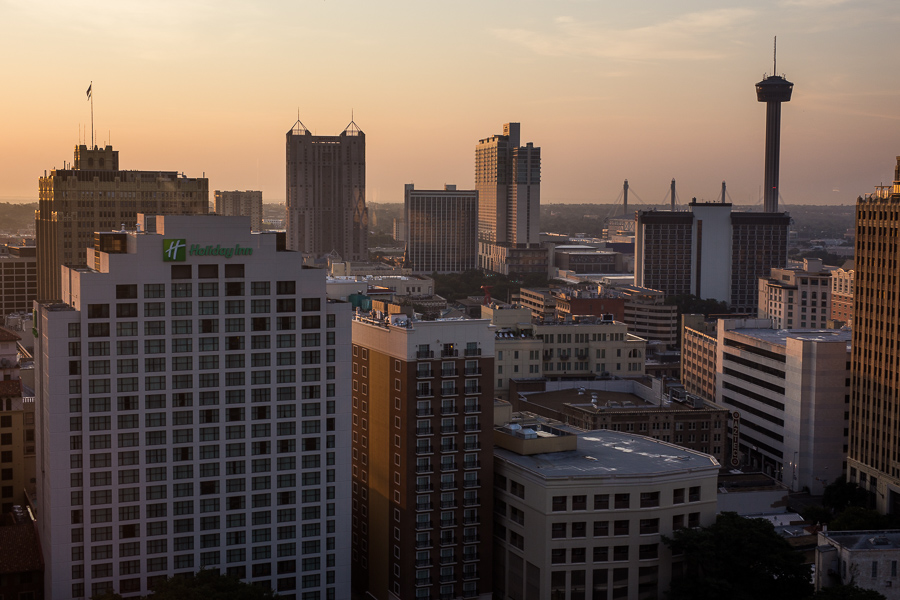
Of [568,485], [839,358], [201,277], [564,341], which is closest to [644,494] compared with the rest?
[568,485]

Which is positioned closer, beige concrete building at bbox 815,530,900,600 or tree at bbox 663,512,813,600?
tree at bbox 663,512,813,600

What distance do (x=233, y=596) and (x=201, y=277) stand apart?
796 inches

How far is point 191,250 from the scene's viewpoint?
230 ft

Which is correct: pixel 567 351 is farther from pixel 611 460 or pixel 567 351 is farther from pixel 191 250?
pixel 191 250

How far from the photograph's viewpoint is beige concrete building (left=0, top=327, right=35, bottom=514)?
86.4 m

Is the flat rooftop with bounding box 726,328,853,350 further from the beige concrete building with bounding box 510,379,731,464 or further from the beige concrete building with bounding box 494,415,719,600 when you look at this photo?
the beige concrete building with bounding box 494,415,719,600

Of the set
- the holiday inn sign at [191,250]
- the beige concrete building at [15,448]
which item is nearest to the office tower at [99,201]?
the beige concrete building at [15,448]

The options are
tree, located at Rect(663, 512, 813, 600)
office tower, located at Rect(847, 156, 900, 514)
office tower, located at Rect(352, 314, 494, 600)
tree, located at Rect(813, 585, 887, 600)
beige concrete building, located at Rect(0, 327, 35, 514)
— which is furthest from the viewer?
office tower, located at Rect(847, 156, 900, 514)

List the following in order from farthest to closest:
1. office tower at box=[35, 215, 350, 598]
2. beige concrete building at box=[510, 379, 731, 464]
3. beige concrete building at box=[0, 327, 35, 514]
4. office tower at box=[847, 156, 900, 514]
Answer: beige concrete building at box=[510, 379, 731, 464] < office tower at box=[847, 156, 900, 514] < beige concrete building at box=[0, 327, 35, 514] < office tower at box=[35, 215, 350, 598]

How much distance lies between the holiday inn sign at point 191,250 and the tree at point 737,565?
34239 millimetres

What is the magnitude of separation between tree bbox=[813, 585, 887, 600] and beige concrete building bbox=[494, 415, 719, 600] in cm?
972

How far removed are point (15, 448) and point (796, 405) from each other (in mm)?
77004

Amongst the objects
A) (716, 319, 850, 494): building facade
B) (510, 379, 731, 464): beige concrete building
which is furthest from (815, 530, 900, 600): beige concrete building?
(716, 319, 850, 494): building facade

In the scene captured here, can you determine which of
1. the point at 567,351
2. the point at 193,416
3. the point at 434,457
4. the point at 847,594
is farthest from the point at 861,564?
the point at 567,351
